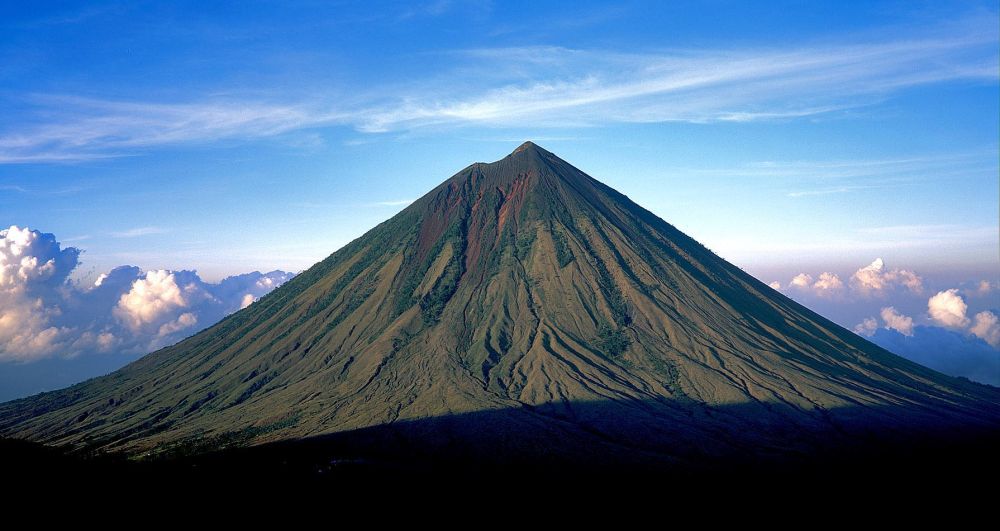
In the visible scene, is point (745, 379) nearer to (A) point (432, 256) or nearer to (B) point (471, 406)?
(B) point (471, 406)

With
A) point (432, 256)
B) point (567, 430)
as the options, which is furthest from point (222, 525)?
point (432, 256)

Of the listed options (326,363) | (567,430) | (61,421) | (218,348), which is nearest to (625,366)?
(567,430)

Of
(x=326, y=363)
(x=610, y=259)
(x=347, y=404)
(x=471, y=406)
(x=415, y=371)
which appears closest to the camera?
(x=471, y=406)

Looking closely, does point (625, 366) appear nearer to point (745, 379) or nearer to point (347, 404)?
point (745, 379)

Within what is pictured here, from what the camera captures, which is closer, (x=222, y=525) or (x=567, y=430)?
(x=222, y=525)

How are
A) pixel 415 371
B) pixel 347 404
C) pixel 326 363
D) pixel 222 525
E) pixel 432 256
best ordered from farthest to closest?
pixel 432 256 < pixel 326 363 < pixel 415 371 < pixel 347 404 < pixel 222 525

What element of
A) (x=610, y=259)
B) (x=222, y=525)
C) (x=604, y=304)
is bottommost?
(x=222, y=525)

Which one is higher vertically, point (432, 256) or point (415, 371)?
point (432, 256)
